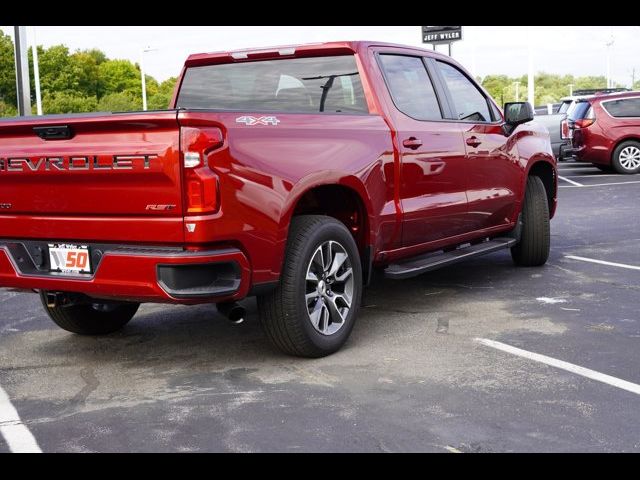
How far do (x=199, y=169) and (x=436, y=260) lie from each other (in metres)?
2.51

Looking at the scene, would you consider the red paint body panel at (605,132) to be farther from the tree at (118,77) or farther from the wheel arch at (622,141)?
the tree at (118,77)

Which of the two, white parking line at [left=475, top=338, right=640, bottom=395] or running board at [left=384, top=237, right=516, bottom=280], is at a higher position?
running board at [left=384, top=237, right=516, bottom=280]

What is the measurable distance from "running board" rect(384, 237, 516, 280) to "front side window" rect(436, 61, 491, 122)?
1.00 metres

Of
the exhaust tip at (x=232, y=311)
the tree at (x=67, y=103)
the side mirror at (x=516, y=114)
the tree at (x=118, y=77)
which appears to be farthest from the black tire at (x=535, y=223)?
the tree at (x=118, y=77)

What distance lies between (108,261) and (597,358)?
8.82 feet

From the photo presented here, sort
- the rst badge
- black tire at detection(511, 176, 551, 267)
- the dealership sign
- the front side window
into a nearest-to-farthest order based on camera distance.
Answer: the rst badge, the front side window, black tire at detection(511, 176, 551, 267), the dealership sign

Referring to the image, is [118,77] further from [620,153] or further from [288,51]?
[288,51]

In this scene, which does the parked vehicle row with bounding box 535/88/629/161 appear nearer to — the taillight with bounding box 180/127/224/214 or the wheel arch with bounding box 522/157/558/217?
the wheel arch with bounding box 522/157/558/217

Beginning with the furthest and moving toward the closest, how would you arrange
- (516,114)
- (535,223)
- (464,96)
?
(535,223) → (516,114) → (464,96)

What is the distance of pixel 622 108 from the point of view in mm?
18156

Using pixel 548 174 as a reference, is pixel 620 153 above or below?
below

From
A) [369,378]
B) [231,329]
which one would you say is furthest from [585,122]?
[369,378]

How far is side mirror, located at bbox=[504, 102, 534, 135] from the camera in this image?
7227mm

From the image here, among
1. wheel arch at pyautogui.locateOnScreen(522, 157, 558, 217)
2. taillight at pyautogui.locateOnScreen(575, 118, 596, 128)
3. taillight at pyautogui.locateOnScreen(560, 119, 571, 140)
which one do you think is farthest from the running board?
taillight at pyautogui.locateOnScreen(560, 119, 571, 140)
